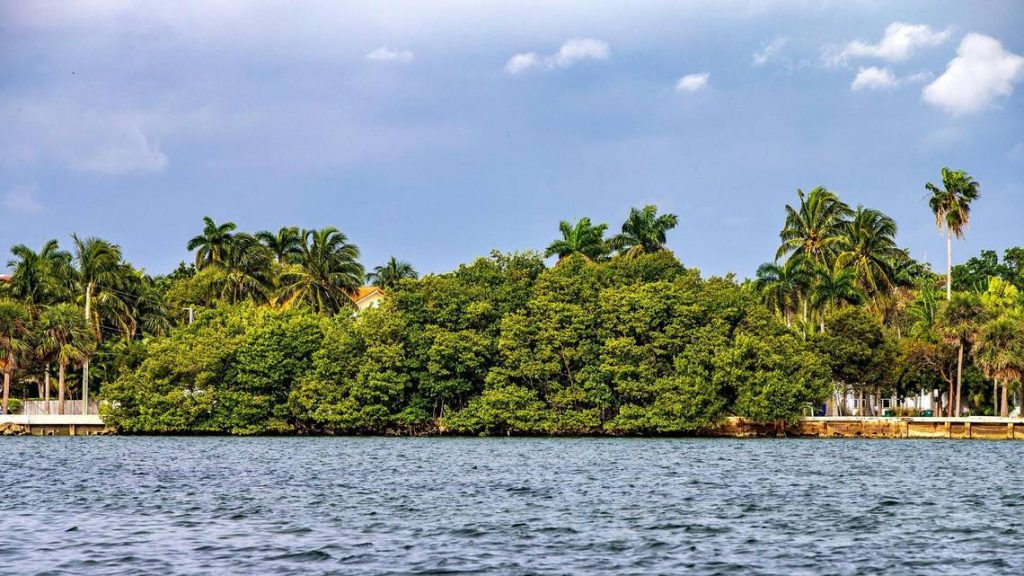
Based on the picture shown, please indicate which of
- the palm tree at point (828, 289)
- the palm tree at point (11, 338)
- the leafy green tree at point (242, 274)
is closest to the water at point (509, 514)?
the palm tree at point (11, 338)

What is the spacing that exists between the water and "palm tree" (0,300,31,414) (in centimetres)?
2963

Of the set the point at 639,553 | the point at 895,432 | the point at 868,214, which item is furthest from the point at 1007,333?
the point at 639,553

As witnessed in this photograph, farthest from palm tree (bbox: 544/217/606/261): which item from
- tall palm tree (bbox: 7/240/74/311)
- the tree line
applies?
tall palm tree (bbox: 7/240/74/311)

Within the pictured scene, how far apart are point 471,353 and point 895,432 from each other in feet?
99.4

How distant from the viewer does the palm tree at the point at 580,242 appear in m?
95.2

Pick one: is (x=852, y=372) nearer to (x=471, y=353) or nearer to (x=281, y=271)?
(x=471, y=353)

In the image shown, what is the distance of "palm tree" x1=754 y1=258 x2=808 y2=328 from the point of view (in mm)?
96562

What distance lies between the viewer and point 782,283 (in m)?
96.9

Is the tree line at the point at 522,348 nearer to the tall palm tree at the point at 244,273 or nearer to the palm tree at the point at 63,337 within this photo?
the palm tree at the point at 63,337

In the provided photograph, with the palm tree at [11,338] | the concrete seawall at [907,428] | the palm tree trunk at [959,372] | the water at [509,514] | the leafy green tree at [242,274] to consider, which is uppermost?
the leafy green tree at [242,274]

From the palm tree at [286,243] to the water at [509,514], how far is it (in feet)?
181

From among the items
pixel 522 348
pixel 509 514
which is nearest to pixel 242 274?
pixel 522 348

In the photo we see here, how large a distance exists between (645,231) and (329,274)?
28.1 m

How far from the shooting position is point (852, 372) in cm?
8962
